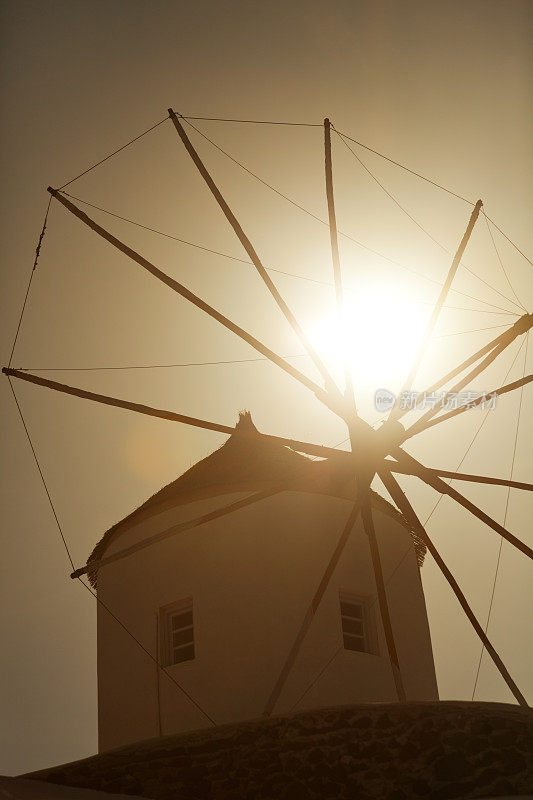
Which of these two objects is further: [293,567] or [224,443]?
[224,443]

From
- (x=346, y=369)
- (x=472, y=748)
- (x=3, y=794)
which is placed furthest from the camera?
(x=346, y=369)

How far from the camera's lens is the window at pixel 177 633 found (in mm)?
15055

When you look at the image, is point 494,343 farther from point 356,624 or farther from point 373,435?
point 356,624

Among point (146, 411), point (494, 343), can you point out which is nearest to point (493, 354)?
point (494, 343)

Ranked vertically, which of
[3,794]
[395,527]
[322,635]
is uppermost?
[395,527]

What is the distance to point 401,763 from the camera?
369 inches

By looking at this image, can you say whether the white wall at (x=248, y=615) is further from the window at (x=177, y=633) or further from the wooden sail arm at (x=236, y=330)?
the wooden sail arm at (x=236, y=330)

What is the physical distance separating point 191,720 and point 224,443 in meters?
4.67

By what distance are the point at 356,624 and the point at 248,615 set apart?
1.85 metres

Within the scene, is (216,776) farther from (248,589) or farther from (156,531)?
(156,531)

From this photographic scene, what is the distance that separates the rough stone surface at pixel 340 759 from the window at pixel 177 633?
4845mm

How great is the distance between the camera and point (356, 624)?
50.6 ft

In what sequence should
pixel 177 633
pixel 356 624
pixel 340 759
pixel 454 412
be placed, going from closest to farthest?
pixel 340 759, pixel 454 412, pixel 177 633, pixel 356 624

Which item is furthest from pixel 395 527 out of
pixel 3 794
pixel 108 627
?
pixel 3 794
